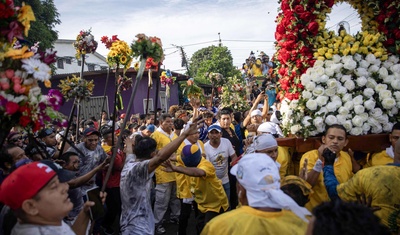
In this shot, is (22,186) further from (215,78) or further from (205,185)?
(215,78)

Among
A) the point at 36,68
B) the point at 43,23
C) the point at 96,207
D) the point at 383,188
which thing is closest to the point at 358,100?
the point at 383,188

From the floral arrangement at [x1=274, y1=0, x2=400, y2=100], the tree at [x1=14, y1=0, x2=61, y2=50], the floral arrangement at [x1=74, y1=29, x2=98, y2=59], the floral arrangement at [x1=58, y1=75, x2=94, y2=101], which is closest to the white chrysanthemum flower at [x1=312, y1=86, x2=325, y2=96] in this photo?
the floral arrangement at [x1=274, y1=0, x2=400, y2=100]

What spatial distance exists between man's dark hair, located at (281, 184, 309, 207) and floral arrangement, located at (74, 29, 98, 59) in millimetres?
5524

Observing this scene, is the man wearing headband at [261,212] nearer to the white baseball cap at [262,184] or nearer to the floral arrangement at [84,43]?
the white baseball cap at [262,184]

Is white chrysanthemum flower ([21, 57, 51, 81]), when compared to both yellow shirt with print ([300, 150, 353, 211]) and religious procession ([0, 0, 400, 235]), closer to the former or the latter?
religious procession ([0, 0, 400, 235])

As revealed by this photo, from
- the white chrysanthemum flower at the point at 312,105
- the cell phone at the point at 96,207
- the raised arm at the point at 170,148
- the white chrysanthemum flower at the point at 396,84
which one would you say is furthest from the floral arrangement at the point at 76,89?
the white chrysanthemum flower at the point at 396,84

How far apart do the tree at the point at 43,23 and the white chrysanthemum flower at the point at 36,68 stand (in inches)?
736

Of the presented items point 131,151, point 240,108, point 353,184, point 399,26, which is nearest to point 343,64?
point 399,26

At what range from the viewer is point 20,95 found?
8.79 ft

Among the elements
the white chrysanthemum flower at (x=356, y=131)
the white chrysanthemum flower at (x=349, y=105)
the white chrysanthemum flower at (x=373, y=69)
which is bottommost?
the white chrysanthemum flower at (x=356, y=131)

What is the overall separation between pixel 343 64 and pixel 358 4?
1.33 meters

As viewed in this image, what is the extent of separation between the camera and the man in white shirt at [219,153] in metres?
6.53

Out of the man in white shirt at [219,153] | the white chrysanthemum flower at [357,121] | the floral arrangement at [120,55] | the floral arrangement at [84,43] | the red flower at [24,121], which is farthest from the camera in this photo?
the floral arrangement at [84,43]

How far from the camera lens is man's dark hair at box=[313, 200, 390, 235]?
6.14 ft
